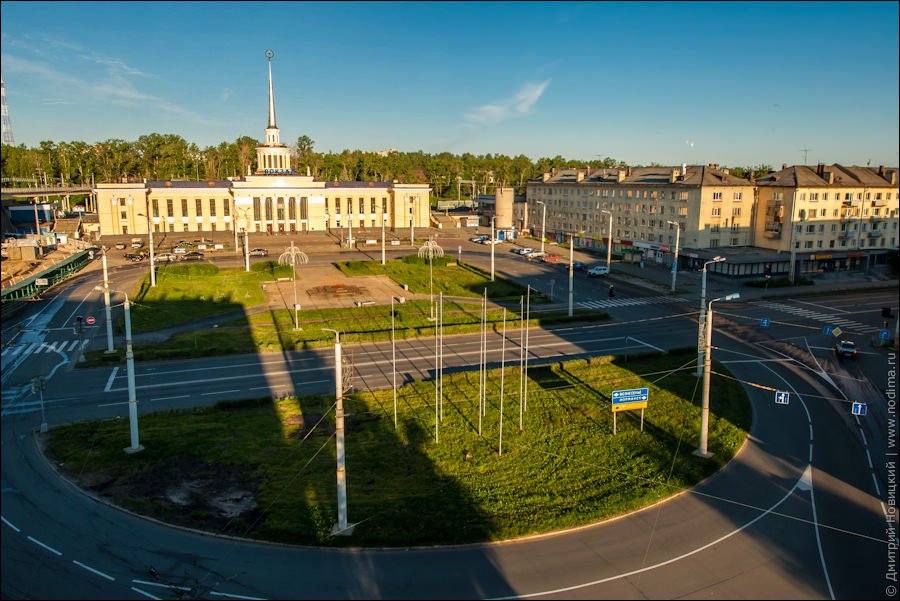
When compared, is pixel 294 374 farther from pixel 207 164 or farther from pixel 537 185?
pixel 207 164

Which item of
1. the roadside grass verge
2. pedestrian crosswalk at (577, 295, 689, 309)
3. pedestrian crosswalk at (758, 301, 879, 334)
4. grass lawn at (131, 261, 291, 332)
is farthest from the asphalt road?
pedestrian crosswalk at (577, 295, 689, 309)

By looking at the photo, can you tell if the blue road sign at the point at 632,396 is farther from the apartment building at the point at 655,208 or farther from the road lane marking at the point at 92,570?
the apartment building at the point at 655,208

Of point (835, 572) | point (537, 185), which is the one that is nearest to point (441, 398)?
point (835, 572)

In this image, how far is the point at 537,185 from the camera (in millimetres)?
108875

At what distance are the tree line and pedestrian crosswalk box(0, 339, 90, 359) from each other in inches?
2804

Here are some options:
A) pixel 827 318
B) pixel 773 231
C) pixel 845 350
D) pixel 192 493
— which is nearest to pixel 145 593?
pixel 192 493

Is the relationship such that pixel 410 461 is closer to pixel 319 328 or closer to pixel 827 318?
pixel 319 328

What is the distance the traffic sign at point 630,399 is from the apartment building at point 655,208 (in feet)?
118

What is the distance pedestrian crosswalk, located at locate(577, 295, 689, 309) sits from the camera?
55750 mm

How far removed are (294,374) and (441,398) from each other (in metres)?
9.88

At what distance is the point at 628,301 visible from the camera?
57562mm

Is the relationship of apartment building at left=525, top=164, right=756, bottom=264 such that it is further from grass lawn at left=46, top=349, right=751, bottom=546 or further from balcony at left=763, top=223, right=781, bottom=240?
grass lawn at left=46, top=349, right=751, bottom=546

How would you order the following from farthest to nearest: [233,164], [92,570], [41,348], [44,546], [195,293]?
1. [233,164]
2. [195,293]
3. [41,348]
4. [44,546]
5. [92,570]

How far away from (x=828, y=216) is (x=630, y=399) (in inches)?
2307
